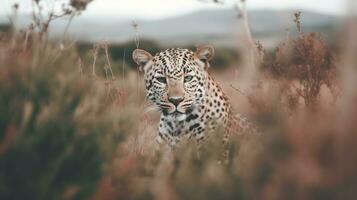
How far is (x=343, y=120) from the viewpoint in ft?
13.3

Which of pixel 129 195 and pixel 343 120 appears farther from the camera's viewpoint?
pixel 129 195

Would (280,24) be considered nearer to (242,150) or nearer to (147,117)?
(242,150)

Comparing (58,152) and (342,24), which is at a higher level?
(342,24)

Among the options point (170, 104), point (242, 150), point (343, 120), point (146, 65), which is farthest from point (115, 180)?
point (146, 65)

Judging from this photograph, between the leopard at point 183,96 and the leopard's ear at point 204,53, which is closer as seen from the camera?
the leopard at point 183,96

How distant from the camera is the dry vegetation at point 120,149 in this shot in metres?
4.00

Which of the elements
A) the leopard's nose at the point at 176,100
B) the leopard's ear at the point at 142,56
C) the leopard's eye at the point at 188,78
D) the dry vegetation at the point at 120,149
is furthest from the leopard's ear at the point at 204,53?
the dry vegetation at the point at 120,149

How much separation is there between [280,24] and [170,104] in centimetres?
379

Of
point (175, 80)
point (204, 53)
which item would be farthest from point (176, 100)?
point (204, 53)

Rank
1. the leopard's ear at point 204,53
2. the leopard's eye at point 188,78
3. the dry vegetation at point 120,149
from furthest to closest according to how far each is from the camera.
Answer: the leopard's ear at point 204,53 → the leopard's eye at point 188,78 → the dry vegetation at point 120,149

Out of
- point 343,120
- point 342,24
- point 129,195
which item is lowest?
point 129,195

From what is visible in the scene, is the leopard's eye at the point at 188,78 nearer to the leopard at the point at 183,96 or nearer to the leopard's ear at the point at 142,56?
the leopard at the point at 183,96

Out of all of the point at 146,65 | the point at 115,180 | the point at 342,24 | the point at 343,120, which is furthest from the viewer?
the point at 146,65

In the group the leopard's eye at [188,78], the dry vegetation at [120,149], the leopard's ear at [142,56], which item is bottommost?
the dry vegetation at [120,149]
